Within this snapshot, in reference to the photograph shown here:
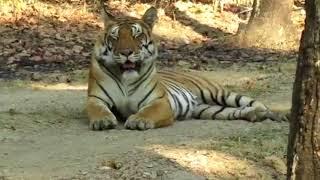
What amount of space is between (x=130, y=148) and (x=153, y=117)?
1054mm

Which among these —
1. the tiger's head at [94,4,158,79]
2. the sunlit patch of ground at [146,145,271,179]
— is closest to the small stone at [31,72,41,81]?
the tiger's head at [94,4,158,79]

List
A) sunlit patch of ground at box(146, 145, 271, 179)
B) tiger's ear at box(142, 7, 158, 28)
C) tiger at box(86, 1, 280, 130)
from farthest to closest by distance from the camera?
tiger's ear at box(142, 7, 158, 28)
tiger at box(86, 1, 280, 130)
sunlit patch of ground at box(146, 145, 271, 179)

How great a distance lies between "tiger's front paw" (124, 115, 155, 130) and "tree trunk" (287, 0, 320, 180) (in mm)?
2329

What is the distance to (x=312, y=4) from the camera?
357 cm

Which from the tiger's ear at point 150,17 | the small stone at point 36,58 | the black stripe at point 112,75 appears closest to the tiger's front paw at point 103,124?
the black stripe at point 112,75

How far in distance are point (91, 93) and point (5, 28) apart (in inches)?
264

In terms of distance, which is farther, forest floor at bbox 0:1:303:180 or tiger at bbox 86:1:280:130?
tiger at bbox 86:1:280:130

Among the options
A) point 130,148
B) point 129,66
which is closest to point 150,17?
point 129,66

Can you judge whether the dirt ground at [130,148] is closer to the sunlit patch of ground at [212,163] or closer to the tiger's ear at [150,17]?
the sunlit patch of ground at [212,163]

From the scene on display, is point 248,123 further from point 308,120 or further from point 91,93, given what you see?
point 308,120

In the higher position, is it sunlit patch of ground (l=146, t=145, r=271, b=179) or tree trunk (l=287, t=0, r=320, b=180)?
tree trunk (l=287, t=0, r=320, b=180)

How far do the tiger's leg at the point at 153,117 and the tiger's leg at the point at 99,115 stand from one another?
0.47 feet

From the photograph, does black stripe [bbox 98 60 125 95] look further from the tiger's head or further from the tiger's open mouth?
the tiger's open mouth

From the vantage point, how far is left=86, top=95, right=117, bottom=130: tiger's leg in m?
5.97
